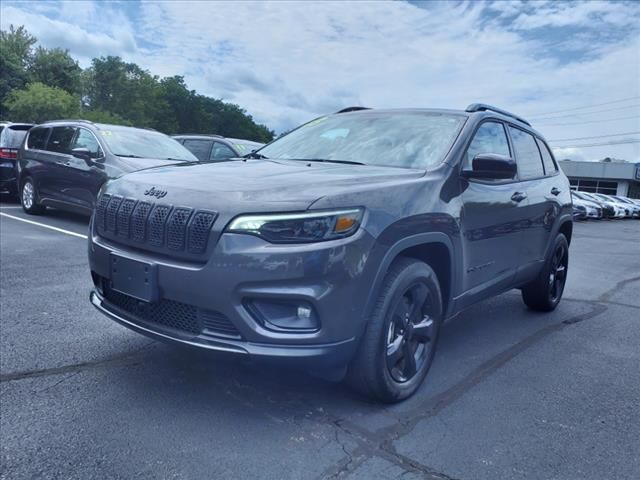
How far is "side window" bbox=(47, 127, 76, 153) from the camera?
9.28 meters

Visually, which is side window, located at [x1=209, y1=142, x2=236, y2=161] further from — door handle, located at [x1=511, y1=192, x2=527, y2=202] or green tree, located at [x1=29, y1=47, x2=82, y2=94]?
green tree, located at [x1=29, y1=47, x2=82, y2=94]

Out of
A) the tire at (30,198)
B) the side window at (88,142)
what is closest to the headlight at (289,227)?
the side window at (88,142)

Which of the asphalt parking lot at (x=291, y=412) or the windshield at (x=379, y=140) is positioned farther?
the windshield at (x=379, y=140)

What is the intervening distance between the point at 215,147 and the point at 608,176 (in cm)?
5571

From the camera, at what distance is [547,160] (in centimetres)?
545

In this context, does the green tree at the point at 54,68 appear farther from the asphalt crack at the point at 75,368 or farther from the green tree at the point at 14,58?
the asphalt crack at the point at 75,368

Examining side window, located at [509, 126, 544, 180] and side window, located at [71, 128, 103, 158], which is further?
side window, located at [71, 128, 103, 158]

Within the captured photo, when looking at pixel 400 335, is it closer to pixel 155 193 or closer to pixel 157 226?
pixel 157 226

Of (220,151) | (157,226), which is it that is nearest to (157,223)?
(157,226)

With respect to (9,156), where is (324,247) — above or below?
below

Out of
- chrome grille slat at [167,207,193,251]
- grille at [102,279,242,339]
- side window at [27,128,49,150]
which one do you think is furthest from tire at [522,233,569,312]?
side window at [27,128,49,150]

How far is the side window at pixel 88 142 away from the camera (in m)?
8.48

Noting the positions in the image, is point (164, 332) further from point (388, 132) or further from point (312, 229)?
point (388, 132)

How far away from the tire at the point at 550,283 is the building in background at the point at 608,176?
181 feet
